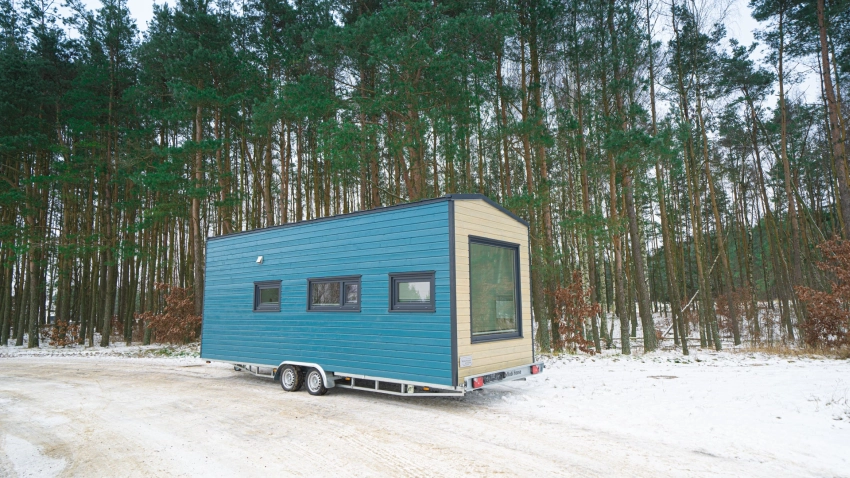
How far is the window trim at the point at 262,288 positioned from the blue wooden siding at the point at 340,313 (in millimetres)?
94

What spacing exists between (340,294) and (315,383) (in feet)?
5.04

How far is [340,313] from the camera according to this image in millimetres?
7008

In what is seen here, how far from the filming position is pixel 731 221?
977 inches

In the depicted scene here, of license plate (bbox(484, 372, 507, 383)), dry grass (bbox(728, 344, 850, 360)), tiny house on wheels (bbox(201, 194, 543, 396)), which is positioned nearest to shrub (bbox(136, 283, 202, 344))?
tiny house on wheels (bbox(201, 194, 543, 396))

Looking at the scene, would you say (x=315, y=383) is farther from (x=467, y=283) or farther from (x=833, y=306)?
(x=833, y=306)

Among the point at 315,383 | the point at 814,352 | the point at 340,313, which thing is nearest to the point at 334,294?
the point at 340,313

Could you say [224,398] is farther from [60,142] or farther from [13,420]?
[60,142]

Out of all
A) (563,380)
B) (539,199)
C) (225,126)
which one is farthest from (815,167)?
(225,126)

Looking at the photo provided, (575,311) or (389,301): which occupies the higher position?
(389,301)

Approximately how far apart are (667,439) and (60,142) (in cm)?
2267

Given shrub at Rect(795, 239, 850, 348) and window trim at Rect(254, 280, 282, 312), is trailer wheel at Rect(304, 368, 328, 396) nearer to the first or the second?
window trim at Rect(254, 280, 282, 312)

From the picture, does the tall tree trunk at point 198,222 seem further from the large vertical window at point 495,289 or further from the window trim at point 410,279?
the large vertical window at point 495,289

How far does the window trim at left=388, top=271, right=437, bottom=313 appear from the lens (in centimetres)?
604

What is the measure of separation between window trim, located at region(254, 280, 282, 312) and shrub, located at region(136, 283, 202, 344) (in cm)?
982
